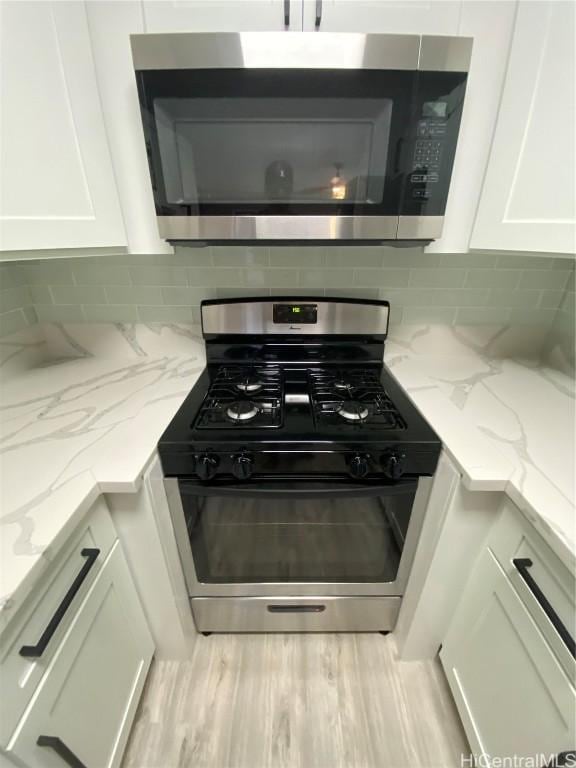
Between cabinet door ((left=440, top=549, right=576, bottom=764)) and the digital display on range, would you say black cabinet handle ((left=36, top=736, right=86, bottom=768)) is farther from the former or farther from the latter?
the digital display on range

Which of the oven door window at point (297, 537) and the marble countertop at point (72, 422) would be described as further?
the oven door window at point (297, 537)

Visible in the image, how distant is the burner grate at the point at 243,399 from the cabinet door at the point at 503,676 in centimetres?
70

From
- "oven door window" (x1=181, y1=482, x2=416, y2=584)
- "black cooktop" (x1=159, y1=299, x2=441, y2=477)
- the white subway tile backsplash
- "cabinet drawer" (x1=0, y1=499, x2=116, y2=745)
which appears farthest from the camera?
the white subway tile backsplash

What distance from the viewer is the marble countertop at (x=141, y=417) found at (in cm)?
61

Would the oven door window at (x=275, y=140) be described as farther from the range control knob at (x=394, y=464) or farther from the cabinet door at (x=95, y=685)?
the cabinet door at (x=95, y=685)

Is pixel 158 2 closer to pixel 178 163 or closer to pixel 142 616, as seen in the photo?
pixel 178 163

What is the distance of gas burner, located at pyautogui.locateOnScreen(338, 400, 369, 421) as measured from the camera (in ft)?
2.97

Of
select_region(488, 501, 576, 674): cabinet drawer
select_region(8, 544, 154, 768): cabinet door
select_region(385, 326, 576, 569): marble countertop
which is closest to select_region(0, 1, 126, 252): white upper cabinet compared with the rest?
select_region(8, 544, 154, 768): cabinet door

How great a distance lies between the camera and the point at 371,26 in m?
0.73

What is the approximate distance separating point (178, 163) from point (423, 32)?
64cm

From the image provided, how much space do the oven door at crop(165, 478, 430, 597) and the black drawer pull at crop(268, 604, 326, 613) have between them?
0.26ft

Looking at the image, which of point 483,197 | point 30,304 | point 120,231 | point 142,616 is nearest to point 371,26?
point 483,197

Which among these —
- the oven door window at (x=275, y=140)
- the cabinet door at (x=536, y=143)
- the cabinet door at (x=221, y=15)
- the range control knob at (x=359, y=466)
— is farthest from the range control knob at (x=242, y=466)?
the cabinet door at (x=221, y=15)

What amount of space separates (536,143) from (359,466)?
2.95 feet
